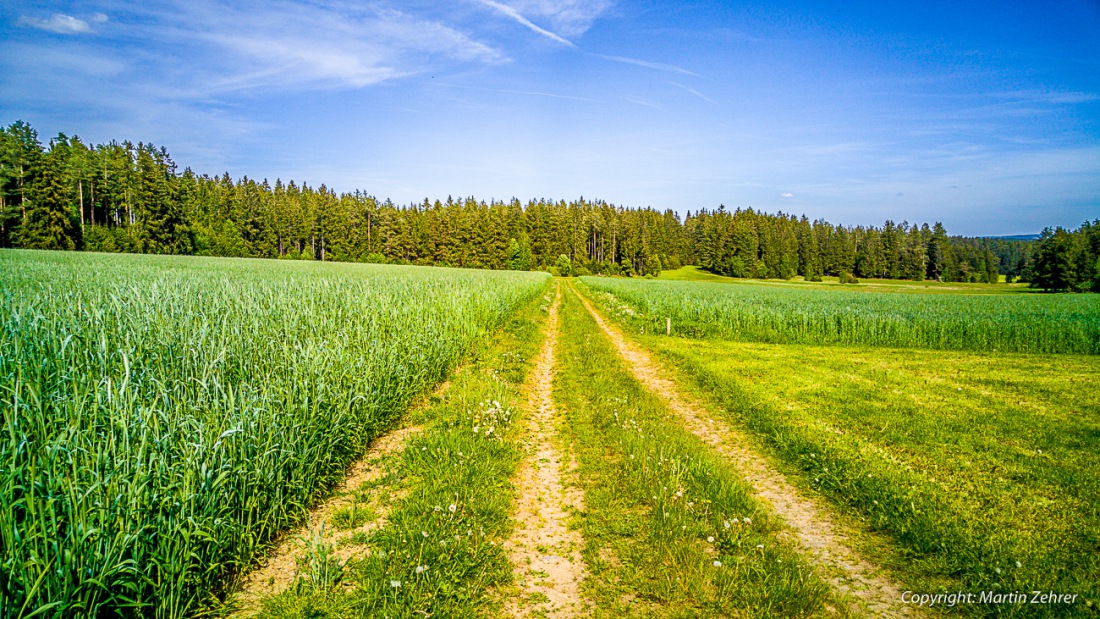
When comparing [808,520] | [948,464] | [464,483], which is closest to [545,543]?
[464,483]

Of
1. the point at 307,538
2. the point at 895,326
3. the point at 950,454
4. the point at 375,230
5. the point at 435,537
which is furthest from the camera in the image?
the point at 375,230

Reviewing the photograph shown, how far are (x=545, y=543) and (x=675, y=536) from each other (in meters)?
1.31

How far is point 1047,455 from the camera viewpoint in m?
6.57

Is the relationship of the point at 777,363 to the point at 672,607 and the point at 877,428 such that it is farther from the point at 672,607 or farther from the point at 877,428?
the point at 672,607

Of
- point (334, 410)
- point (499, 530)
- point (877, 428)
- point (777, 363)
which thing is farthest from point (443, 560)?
point (777, 363)

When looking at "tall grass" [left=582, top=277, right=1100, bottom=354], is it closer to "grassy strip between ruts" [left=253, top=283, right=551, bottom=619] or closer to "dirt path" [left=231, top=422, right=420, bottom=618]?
"grassy strip between ruts" [left=253, top=283, right=551, bottom=619]

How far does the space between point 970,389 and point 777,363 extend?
410 centimetres

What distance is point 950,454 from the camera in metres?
6.62

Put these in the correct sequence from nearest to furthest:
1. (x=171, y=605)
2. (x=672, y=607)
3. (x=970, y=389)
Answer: (x=171, y=605), (x=672, y=607), (x=970, y=389)

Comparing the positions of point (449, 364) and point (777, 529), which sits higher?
point (449, 364)

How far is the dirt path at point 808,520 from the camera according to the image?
387 cm

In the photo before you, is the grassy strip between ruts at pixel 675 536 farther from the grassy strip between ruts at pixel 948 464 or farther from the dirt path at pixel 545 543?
the grassy strip between ruts at pixel 948 464

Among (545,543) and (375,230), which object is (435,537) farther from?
(375,230)

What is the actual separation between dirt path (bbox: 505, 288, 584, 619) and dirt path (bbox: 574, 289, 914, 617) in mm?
2387
